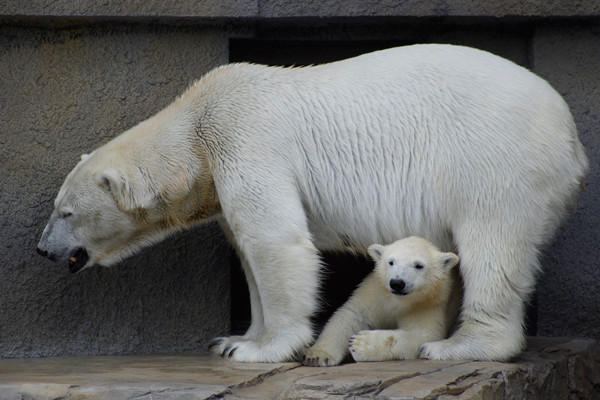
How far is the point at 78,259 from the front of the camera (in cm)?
426

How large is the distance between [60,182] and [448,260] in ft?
7.26

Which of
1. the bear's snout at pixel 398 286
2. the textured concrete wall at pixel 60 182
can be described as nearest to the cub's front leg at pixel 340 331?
the bear's snout at pixel 398 286

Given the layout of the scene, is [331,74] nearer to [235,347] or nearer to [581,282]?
[235,347]

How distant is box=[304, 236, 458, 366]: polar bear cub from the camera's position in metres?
3.81

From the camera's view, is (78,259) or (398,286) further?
(78,259)

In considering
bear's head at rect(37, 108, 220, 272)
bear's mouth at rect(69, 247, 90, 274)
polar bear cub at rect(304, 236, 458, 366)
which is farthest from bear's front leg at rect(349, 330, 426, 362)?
bear's mouth at rect(69, 247, 90, 274)

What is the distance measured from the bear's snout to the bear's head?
40.5 inches

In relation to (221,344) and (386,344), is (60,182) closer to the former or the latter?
(221,344)

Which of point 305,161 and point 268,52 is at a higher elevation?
point 268,52

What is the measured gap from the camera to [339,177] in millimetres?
4137

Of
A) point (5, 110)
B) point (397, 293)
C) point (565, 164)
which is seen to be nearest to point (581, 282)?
point (565, 164)

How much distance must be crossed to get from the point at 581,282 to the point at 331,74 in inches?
73.7

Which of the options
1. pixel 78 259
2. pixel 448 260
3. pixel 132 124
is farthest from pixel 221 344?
pixel 132 124

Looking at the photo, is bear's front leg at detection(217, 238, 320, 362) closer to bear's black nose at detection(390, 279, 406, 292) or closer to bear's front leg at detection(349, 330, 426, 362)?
bear's front leg at detection(349, 330, 426, 362)
